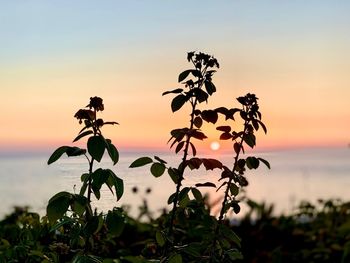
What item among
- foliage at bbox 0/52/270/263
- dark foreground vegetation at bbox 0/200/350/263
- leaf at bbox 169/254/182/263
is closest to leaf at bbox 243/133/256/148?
foliage at bbox 0/52/270/263

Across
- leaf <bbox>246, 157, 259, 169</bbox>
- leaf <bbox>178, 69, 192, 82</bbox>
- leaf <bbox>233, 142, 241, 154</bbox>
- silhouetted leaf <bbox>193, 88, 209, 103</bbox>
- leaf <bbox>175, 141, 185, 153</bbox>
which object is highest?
leaf <bbox>178, 69, 192, 82</bbox>

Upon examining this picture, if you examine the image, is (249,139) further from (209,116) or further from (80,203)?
(80,203)

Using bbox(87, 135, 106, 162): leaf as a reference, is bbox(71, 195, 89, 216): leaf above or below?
below

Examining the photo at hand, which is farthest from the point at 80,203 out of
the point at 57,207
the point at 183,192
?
the point at 183,192

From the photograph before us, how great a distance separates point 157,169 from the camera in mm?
3375

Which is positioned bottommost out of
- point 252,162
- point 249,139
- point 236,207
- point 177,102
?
point 236,207

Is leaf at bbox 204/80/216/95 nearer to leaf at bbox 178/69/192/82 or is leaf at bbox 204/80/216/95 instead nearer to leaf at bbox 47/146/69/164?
leaf at bbox 178/69/192/82

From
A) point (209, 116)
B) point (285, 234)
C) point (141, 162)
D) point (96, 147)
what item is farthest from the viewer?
point (285, 234)

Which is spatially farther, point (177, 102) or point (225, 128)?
point (225, 128)

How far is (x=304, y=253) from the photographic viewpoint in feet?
24.5

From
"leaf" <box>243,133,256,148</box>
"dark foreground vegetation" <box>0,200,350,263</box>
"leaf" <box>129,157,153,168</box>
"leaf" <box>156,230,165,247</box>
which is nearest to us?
"leaf" <box>129,157,153,168</box>

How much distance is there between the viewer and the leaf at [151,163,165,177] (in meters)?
3.37

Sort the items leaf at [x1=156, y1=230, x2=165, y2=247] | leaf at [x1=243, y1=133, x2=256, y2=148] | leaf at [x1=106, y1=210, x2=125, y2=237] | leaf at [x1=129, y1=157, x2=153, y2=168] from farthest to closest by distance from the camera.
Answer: leaf at [x1=243, y1=133, x2=256, y2=148]
leaf at [x1=156, y1=230, x2=165, y2=247]
leaf at [x1=129, y1=157, x2=153, y2=168]
leaf at [x1=106, y1=210, x2=125, y2=237]

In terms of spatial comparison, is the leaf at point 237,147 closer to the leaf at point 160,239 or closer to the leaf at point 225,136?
the leaf at point 225,136
